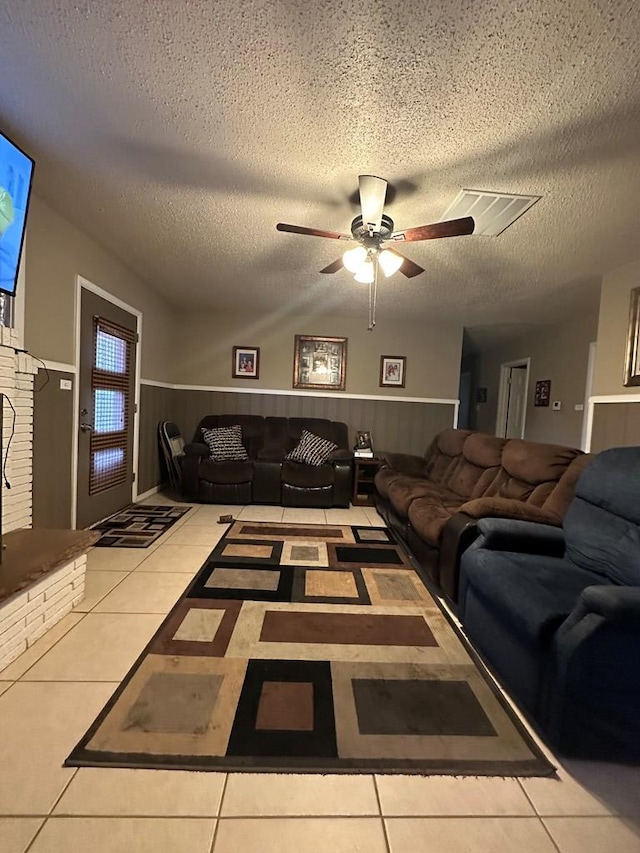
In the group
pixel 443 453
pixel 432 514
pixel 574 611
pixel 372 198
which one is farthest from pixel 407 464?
pixel 574 611

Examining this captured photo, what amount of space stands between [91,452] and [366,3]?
3.26 meters

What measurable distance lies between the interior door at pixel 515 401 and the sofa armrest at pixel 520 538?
508 centimetres

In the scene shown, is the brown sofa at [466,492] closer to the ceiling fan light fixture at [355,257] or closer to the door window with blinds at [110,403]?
the ceiling fan light fixture at [355,257]

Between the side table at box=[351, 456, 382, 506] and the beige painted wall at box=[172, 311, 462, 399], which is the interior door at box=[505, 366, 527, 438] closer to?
the beige painted wall at box=[172, 311, 462, 399]

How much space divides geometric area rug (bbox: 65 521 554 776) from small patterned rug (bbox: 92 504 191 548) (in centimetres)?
99

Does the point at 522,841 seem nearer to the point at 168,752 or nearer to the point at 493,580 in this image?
the point at 493,580

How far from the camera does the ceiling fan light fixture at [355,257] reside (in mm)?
2445

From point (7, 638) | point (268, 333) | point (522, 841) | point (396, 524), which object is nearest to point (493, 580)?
point (522, 841)

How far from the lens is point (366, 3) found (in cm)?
125

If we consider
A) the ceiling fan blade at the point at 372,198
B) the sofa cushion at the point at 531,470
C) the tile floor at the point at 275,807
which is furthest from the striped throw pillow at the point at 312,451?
the tile floor at the point at 275,807

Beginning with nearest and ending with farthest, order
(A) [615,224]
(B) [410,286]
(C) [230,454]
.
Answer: (A) [615,224] → (B) [410,286] → (C) [230,454]

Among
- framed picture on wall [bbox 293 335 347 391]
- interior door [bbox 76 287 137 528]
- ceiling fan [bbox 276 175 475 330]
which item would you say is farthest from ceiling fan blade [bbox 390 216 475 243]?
framed picture on wall [bbox 293 335 347 391]

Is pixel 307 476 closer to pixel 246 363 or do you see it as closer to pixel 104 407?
pixel 246 363

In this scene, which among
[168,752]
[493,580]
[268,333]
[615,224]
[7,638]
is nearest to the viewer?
[168,752]
